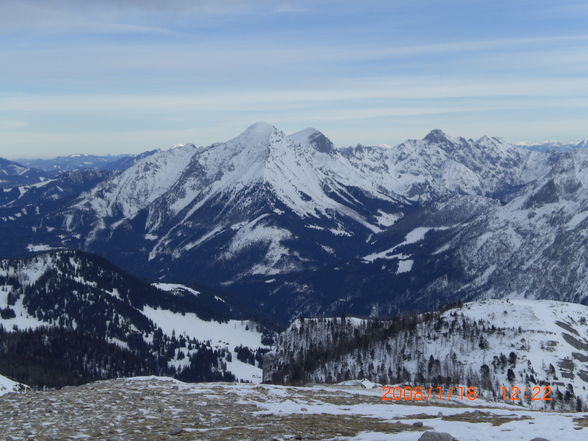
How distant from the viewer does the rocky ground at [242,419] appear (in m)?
54.6

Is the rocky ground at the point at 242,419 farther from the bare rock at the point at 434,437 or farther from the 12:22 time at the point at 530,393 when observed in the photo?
the 12:22 time at the point at 530,393

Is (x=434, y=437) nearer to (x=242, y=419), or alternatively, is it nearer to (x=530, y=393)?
(x=242, y=419)

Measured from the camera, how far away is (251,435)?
54.9 meters

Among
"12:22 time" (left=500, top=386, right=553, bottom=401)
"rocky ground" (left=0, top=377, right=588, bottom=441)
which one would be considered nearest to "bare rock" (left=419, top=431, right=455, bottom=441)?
"rocky ground" (left=0, top=377, right=588, bottom=441)

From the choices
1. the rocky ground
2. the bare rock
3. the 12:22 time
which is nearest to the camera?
the bare rock

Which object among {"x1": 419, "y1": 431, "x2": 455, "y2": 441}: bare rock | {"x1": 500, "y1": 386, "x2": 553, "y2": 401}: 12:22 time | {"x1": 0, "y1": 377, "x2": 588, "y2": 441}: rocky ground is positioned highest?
{"x1": 419, "y1": 431, "x2": 455, "y2": 441}: bare rock

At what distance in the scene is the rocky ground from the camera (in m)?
54.6

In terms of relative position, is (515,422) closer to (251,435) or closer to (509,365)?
(251,435)

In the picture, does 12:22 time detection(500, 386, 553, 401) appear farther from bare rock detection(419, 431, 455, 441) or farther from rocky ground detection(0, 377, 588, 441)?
bare rock detection(419, 431, 455, 441)

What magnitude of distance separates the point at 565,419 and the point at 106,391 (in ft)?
179

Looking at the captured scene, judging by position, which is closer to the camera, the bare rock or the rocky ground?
the bare rock

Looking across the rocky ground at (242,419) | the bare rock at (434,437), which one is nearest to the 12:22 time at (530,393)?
the rocky ground at (242,419)

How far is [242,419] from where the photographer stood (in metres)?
64.9

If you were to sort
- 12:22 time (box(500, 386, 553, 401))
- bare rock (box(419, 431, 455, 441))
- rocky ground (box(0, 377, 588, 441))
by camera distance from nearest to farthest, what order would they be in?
1. bare rock (box(419, 431, 455, 441))
2. rocky ground (box(0, 377, 588, 441))
3. 12:22 time (box(500, 386, 553, 401))
